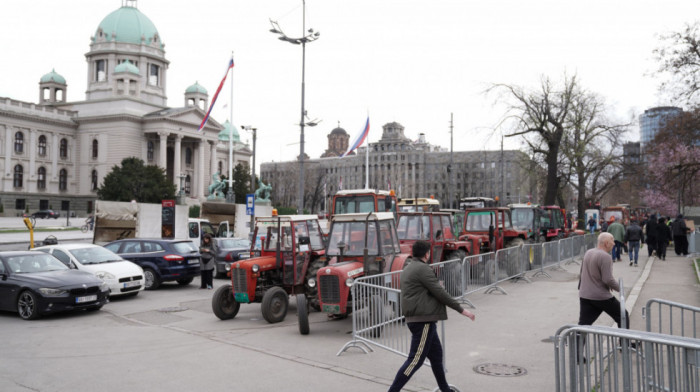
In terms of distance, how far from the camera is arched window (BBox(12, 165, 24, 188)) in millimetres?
77863

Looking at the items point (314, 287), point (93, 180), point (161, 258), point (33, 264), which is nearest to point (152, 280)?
point (161, 258)

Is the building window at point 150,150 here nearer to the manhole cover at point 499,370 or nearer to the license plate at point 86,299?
the license plate at point 86,299

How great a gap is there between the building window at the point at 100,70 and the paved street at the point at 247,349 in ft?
293

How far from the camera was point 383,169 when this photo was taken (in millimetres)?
121875

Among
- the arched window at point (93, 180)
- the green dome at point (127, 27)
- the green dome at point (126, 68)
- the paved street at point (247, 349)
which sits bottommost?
the paved street at point (247, 349)

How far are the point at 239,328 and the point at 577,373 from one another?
6961 millimetres

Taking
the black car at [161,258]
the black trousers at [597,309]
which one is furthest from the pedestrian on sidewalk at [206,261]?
the black trousers at [597,309]

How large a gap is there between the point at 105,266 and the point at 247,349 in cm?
746

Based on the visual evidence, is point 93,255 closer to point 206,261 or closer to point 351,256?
point 206,261

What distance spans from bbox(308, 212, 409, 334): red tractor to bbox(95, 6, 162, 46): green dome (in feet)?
307

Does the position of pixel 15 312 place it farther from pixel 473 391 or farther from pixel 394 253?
pixel 473 391

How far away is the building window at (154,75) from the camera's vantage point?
95.7m

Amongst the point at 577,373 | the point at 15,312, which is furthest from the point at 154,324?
the point at 577,373

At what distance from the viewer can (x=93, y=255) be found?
14.8 meters
